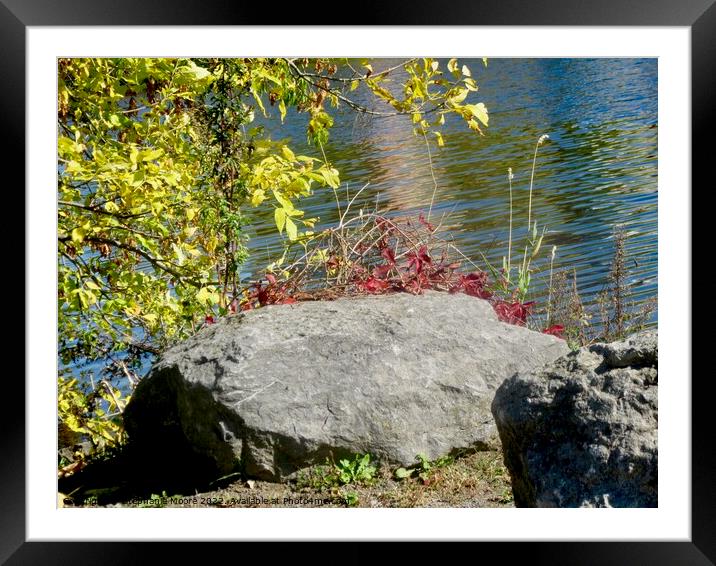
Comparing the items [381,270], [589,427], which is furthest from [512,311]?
[589,427]

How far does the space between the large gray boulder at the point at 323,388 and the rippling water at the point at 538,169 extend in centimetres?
199

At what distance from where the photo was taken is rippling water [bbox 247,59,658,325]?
22.9ft

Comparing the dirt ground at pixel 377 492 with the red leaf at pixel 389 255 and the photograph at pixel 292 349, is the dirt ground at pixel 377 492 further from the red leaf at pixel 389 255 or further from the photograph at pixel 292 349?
the red leaf at pixel 389 255

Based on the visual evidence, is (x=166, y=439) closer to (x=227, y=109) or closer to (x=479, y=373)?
(x=479, y=373)

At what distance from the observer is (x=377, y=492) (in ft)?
11.7

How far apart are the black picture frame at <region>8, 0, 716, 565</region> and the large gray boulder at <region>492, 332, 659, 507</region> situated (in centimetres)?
15

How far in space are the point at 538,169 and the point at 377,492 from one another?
19.5 feet

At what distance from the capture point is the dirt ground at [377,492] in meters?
3.51

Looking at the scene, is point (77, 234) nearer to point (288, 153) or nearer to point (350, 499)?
point (288, 153)

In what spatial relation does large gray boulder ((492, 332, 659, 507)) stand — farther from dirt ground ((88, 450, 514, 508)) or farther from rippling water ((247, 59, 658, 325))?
rippling water ((247, 59, 658, 325))
